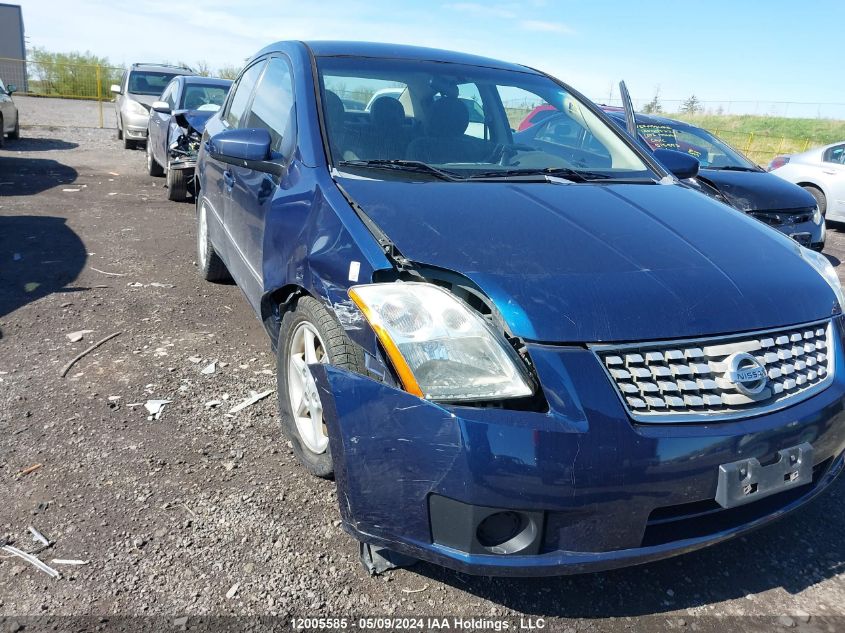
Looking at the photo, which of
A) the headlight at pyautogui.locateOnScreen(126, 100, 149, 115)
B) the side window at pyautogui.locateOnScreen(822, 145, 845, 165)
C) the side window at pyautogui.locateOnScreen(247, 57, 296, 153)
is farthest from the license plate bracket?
the headlight at pyautogui.locateOnScreen(126, 100, 149, 115)

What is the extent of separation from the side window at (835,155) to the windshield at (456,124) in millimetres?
8476

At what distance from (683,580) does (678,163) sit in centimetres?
225

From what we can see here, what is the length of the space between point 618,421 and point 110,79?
33.8 m

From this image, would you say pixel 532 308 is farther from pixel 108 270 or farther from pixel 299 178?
pixel 108 270

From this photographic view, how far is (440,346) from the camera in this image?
1900mm

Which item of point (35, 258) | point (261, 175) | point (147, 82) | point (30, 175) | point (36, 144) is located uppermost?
point (261, 175)

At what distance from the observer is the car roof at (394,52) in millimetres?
3355

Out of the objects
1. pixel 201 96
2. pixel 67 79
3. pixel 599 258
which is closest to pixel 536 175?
pixel 599 258

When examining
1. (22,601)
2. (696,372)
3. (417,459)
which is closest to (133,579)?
(22,601)

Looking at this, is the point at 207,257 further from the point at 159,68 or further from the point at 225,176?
the point at 159,68

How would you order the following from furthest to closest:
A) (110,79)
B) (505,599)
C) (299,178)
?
1. (110,79)
2. (299,178)
3. (505,599)

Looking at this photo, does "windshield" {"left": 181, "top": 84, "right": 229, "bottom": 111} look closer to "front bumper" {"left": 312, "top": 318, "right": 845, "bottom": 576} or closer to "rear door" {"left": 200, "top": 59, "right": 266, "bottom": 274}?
"rear door" {"left": 200, "top": 59, "right": 266, "bottom": 274}

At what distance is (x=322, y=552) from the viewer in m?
2.35

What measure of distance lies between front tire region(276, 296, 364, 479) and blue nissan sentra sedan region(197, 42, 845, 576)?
1cm
